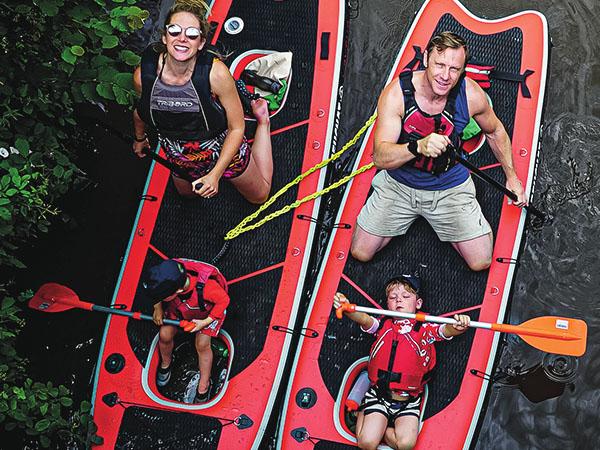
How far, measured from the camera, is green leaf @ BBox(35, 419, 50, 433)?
4.38m

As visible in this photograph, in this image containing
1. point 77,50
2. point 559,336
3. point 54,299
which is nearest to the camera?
point 77,50

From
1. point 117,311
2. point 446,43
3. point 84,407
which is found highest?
point 446,43

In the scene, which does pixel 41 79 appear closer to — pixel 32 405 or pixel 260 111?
pixel 260 111

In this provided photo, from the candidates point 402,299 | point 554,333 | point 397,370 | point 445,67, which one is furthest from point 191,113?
point 554,333

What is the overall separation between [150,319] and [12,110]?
1403mm

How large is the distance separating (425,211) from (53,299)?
2.35 metres

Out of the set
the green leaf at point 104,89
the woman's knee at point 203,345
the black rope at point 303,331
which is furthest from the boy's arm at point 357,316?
the green leaf at point 104,89

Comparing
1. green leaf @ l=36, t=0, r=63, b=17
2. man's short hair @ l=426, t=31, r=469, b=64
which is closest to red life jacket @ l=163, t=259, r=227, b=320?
green leaf @ l=36, t=0, r=63, b=17

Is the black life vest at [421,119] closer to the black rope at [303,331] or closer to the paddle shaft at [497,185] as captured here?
the paddle shaft at [497,185]

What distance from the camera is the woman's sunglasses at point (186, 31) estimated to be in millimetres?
3879

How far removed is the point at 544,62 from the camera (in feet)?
16.5

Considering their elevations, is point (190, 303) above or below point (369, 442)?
above

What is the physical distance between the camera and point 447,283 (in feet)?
15.6

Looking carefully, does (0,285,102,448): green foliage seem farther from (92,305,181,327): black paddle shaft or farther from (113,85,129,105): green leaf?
(113,85,129,105): green leaf
